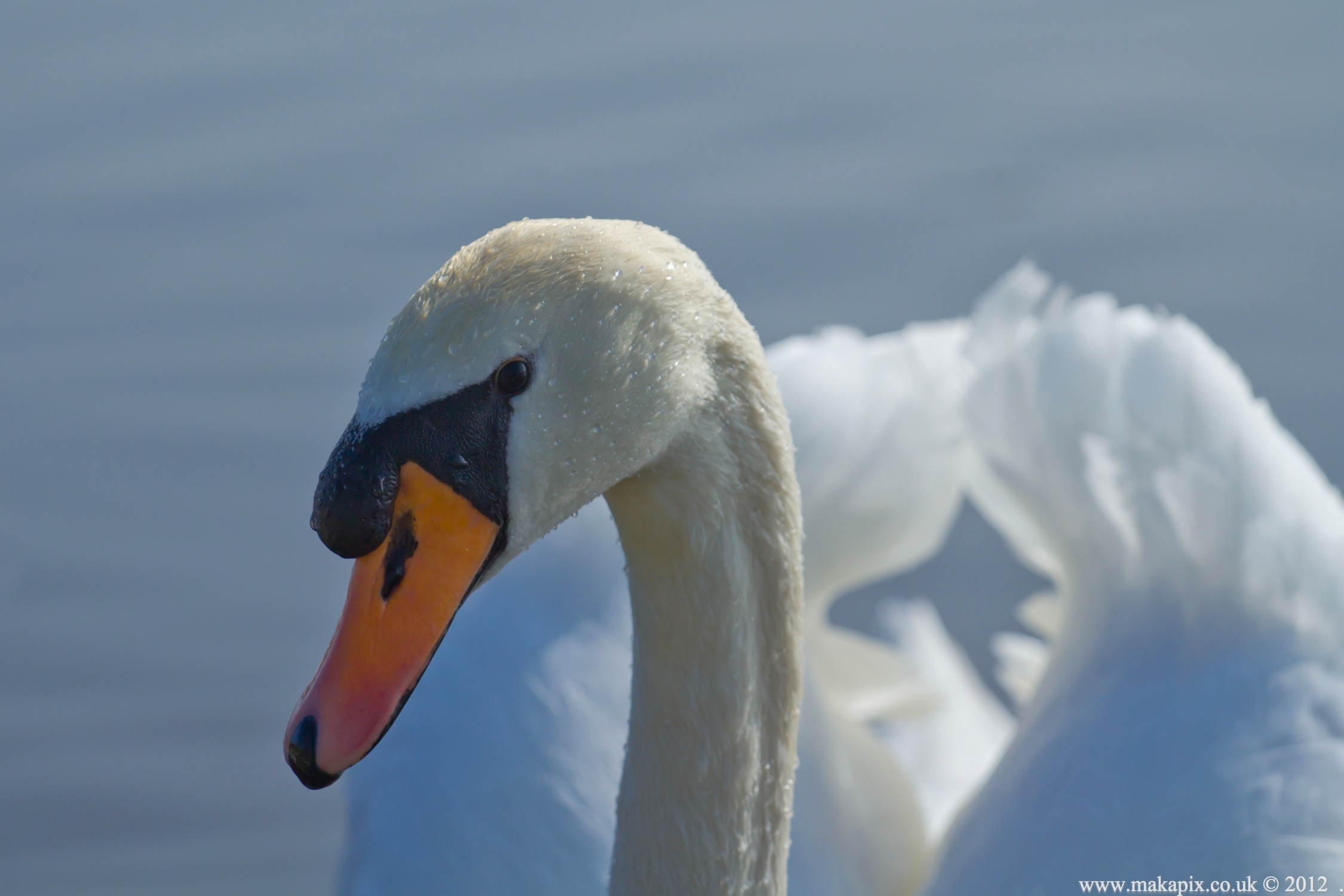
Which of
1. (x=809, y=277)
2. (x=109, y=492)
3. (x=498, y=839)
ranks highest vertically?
(x=809, y=277)

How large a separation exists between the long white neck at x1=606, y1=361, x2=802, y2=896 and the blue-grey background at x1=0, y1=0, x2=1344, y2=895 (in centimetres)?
236

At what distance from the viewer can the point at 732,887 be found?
2199 mm

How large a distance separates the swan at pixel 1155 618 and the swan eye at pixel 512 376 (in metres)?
1.73

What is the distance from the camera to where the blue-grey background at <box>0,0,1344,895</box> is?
4.61 metres

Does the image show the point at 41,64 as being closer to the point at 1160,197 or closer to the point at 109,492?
the point at 109,492

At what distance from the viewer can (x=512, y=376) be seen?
5.64 ft

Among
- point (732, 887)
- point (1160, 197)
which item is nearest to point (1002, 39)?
point (1160, 197)

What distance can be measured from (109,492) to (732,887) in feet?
10.9

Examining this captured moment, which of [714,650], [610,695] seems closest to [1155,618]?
[610,695]

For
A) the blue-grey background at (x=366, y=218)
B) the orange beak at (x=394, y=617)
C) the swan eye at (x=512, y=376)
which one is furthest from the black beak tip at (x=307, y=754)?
the blue-grey background at (x=366, y=218)

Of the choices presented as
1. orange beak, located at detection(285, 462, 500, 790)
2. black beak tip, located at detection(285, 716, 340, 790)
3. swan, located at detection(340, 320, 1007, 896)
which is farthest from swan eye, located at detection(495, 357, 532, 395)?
swan, located at detection(340, 320, 1007, 896)

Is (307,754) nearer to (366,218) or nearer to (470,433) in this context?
(470,433)

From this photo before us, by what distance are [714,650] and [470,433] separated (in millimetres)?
549

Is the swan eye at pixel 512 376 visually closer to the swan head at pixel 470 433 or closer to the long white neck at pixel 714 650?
the swan head at pixel 470 433
